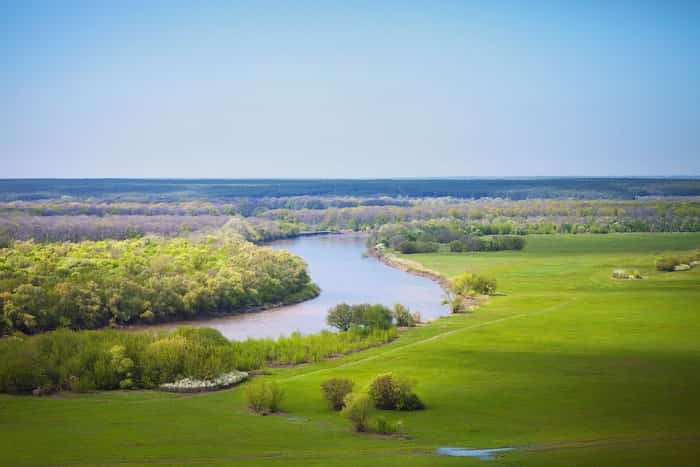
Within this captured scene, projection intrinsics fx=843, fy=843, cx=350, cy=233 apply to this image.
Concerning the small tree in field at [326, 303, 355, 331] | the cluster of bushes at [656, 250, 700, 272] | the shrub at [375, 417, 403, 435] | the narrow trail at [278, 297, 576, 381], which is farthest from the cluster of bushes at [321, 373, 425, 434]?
the cluster of bushes at [656, 250, 700, 272]

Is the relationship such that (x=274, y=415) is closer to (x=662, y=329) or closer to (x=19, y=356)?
(x=19, y=356)

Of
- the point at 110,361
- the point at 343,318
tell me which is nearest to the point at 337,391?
the point at 110,361

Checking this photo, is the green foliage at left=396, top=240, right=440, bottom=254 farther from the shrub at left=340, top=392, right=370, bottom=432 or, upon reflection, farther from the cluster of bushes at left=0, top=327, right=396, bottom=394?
the shrub at left=340, top=392, right=370, bottom=432

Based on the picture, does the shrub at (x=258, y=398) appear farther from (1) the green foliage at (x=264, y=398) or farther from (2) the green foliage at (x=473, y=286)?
(2) the green foliage at (x=473, y=286)

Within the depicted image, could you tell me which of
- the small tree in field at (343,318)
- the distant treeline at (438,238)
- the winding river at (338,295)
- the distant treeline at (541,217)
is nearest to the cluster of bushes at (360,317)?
the small tree in field at (343,318)

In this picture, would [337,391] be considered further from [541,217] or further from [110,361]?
[541,217]

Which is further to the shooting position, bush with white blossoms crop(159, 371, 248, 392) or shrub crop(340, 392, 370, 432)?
bush with white blossoms crop(159, 371, 248, 392)
